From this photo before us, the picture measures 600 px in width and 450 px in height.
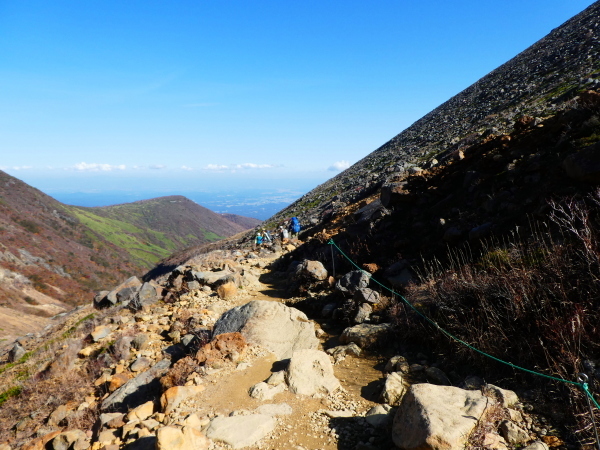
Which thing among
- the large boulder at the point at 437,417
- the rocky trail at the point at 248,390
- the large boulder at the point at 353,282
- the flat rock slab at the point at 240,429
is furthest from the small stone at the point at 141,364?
the large boulder at the point at 437,417

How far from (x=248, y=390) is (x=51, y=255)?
84936mm

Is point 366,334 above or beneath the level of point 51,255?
above

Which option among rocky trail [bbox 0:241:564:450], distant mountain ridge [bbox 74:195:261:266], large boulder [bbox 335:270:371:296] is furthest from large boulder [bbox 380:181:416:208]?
distant mountain ridge [bbox 74:195:261:266]

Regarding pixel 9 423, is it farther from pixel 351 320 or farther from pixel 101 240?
pixel 101 240

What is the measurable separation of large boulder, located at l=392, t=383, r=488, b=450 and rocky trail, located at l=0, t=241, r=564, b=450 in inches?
0.6

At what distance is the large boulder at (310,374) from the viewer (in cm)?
542

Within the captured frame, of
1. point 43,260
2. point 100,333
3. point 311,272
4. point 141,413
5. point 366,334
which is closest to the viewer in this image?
point 141,413

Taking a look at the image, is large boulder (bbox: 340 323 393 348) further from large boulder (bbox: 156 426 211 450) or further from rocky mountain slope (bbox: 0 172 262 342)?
rocky mountain slope (bbox: 0 172 262 342)

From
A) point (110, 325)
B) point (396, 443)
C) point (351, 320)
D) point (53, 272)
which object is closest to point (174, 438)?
point (396, 443)

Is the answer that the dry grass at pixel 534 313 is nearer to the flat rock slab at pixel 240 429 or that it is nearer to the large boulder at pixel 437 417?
the large boulder at pixel 437 417

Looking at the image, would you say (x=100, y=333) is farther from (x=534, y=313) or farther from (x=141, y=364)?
(x=534, y=313)

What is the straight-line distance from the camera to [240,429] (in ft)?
14.5

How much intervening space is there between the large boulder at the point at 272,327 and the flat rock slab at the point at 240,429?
7.07 ft

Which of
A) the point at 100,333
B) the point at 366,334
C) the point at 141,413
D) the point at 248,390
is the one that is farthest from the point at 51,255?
the point at 366,334
